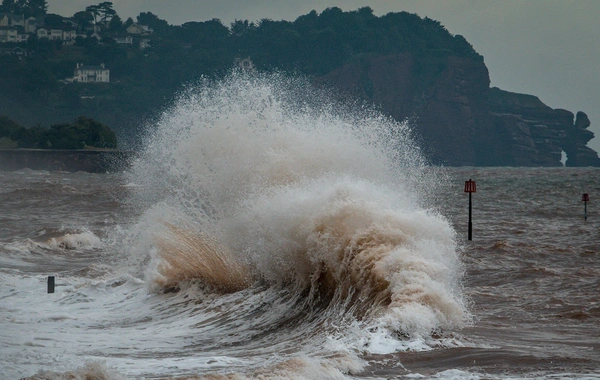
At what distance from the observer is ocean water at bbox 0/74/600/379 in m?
8.24

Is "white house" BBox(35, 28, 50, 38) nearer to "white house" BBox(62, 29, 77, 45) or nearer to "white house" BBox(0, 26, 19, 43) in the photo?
"white house" BBox(62, 29, 77, 45)

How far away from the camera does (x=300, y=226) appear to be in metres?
11.3

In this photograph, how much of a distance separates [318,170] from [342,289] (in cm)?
341

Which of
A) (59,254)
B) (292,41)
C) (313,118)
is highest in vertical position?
(292,41)

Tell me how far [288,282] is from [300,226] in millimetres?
835

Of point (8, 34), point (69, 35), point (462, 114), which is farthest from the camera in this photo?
point (69, 35)

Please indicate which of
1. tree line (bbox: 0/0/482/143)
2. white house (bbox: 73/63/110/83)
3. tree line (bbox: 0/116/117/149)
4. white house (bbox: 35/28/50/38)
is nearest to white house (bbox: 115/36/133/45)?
tree line (bbox: 0/0/482/143)

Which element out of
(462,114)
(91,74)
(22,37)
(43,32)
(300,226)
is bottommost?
(300,226)

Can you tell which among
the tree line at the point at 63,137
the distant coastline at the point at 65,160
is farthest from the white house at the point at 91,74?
the distant coastline at the point at 65,160

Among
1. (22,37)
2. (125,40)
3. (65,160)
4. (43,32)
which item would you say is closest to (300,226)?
(65,160)

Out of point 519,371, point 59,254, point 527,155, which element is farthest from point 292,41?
point 519,371

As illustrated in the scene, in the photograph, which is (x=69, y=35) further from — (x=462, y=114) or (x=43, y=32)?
(x=462, y=114)

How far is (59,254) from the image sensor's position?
19.6 m

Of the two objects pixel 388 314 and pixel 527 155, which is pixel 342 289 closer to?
→ pixel 388 314
